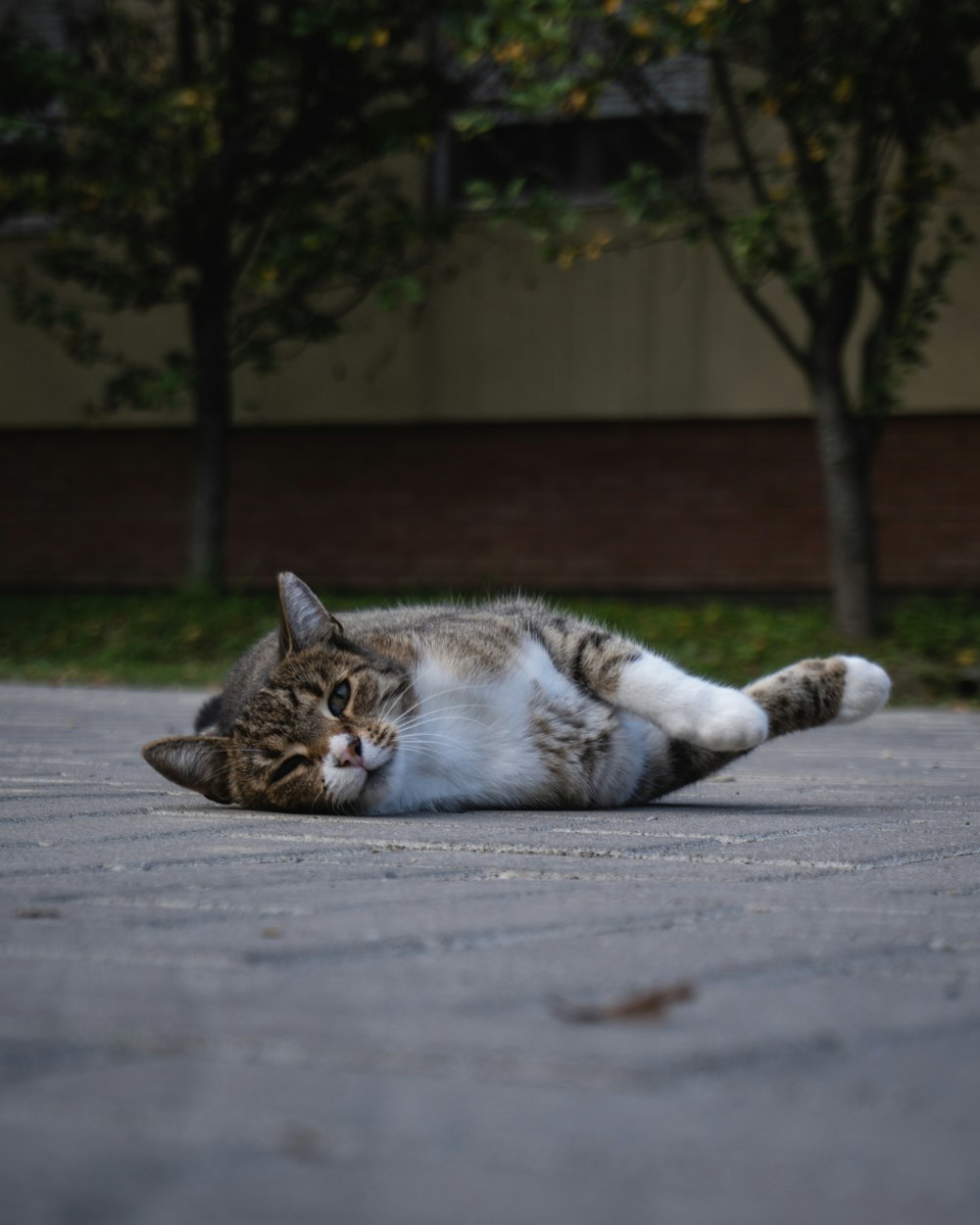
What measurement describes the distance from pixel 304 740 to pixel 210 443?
10688mm

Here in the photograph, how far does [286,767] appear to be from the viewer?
411 centimetres

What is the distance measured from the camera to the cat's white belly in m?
4.23

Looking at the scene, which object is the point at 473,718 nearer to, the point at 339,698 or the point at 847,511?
the point at 339,698

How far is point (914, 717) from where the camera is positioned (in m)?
8.78

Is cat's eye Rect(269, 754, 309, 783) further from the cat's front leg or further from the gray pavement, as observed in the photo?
the cat's front leg

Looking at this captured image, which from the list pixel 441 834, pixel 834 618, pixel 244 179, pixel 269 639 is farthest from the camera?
pixel 244 179

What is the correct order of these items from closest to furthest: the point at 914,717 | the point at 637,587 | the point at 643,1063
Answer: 1. the point at 643,1063
2. the point at 914,717
3. the point at 637,587

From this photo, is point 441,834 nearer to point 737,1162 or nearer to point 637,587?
point 737,1162

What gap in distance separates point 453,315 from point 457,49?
2.95 metres

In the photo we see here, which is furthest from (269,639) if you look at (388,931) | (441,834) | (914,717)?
(914,717)

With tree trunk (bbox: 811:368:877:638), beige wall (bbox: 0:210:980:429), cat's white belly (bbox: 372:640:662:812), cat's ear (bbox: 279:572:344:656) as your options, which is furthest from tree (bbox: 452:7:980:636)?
cat's white belly (bbox: 372:640:662:812)

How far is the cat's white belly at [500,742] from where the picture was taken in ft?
13.9

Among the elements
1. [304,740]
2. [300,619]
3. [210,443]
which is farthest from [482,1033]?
[210,443]

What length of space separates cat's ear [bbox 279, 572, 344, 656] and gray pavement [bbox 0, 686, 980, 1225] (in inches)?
39.2
